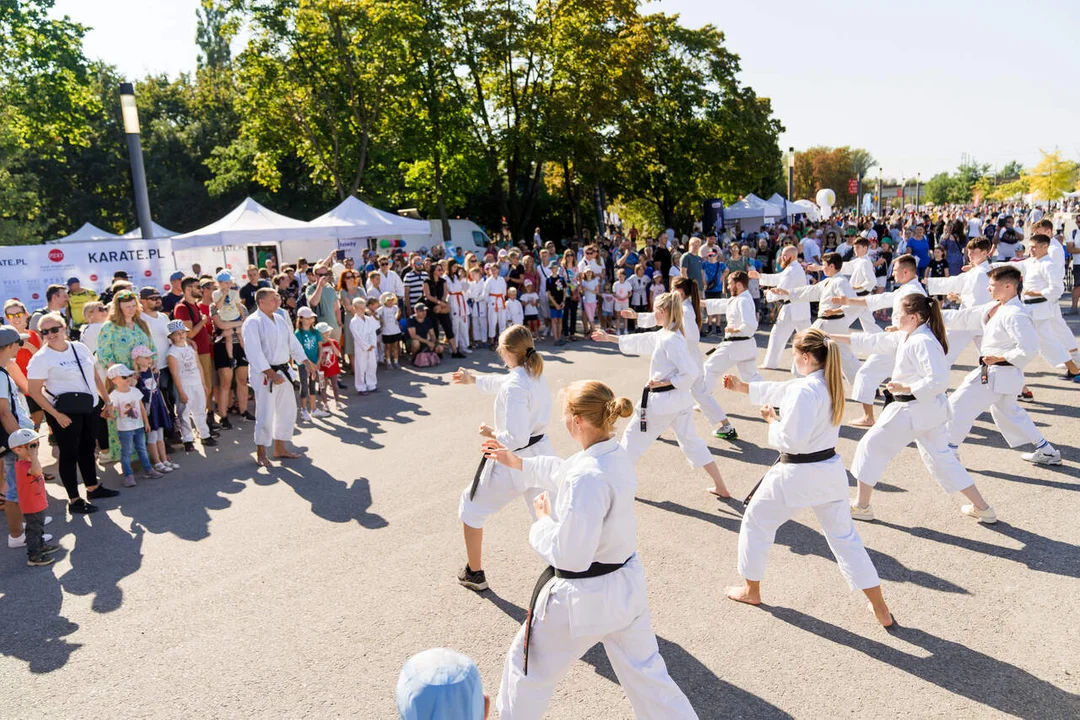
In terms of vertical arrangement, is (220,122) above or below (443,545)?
above

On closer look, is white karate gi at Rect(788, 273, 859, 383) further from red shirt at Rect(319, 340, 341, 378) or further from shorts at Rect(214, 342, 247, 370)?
shorts at Rect(214, 342, 247, 370)

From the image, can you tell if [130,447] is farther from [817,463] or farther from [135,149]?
[135,149]

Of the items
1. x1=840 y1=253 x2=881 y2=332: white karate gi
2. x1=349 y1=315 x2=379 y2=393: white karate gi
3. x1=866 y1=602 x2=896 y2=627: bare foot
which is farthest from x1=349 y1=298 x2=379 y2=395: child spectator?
x1=866 y1=602 x2=896 y2=627: bare foot

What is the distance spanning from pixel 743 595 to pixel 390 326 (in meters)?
9.08

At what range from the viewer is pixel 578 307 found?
50.4 feet

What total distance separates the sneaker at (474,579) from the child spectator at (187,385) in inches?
197

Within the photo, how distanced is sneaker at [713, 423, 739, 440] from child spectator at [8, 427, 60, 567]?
21.4 ft

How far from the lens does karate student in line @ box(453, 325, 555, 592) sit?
438 centimetres

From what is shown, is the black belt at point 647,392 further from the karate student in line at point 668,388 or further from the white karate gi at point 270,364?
the white karate gi at point 270,364

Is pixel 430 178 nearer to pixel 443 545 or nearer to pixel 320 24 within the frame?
pixel 320 24

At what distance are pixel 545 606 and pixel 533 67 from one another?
27.2m

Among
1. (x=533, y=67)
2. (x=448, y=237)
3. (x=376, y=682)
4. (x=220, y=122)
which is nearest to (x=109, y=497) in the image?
(x=376, y=682)

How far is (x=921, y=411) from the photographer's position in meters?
5.33

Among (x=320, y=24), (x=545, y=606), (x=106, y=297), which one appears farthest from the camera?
(x=320, y=24)
